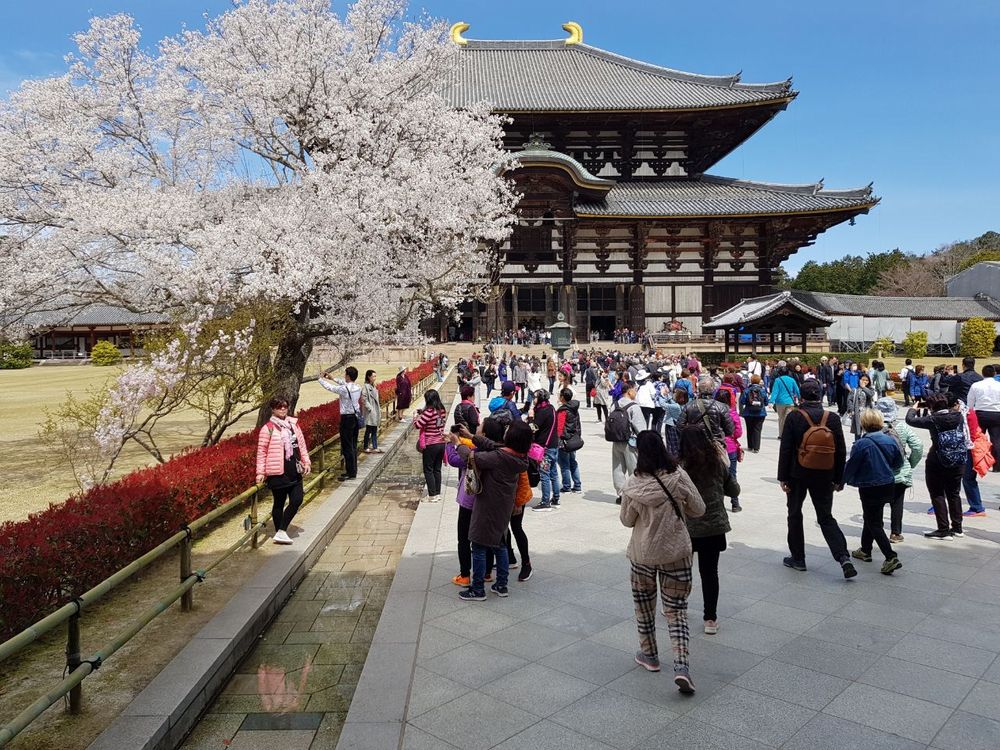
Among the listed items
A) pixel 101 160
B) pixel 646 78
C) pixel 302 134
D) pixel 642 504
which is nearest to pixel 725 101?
pixel 646 78

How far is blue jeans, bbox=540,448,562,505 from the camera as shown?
891 cm

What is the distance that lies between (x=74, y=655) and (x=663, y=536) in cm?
352

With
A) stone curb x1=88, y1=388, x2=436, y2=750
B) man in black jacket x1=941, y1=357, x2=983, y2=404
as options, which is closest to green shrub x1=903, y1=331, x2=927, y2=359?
man in black jacket x1=941, y1=357, x2=983, y2=404

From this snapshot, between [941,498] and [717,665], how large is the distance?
4.52m

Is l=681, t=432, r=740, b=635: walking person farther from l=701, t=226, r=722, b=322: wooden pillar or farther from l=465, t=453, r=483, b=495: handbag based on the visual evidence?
l=701, t=226, r=722, b=322: wooden pillar

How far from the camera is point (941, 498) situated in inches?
286

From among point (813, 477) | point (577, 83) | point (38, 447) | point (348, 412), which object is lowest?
point (38, 447)

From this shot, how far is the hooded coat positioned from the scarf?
4144 mm

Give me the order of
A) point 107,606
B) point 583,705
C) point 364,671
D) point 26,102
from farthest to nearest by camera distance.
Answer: point 26,102 < point 107,606 < point 364,671 < point 583,705

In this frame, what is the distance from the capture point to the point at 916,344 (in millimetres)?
35625

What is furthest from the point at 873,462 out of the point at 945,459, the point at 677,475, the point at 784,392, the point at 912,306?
the point at 912,306

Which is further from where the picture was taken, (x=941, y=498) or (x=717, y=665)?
(x=941, y=498)

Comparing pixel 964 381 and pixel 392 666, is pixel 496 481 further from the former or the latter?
pixel 964 381

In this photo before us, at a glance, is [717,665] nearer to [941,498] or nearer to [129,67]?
[941,498]
